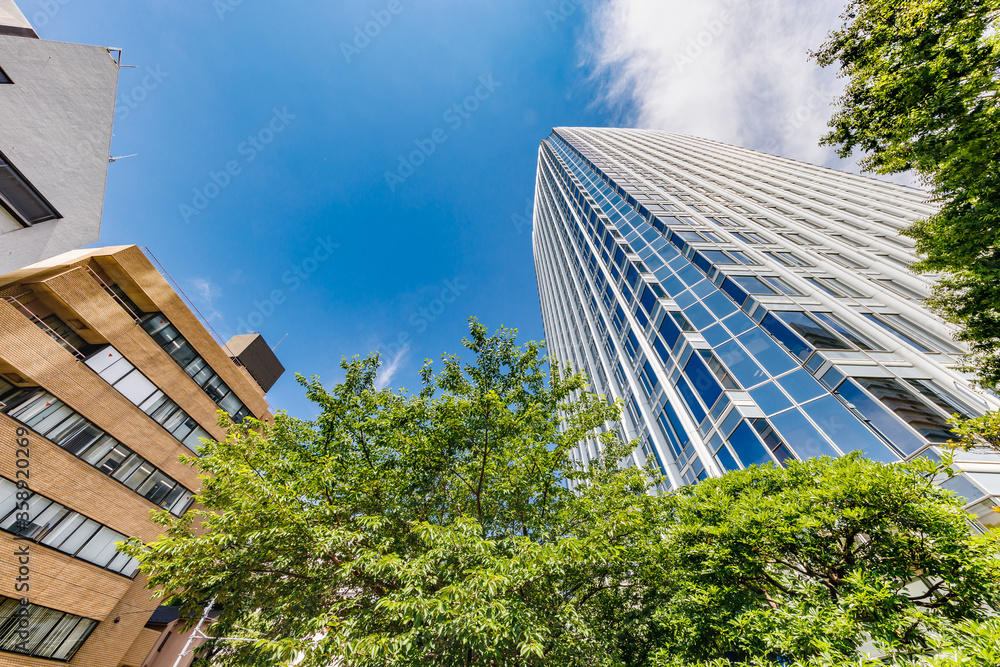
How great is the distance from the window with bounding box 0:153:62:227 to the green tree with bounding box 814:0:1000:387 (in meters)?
25.6

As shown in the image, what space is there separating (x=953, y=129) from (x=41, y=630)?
33.4 m

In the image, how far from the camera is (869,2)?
872 cm

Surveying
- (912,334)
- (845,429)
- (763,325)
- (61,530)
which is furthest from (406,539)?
(912,334)

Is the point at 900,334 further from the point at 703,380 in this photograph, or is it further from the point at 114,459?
the point at 114,459

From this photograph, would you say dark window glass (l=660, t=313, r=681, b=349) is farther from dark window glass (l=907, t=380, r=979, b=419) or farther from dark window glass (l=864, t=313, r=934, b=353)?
dark window glass (l=907, t=380, r=979, b=419)

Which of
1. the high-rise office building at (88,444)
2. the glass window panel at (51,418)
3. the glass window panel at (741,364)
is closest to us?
the high-rise office building at (88,444)

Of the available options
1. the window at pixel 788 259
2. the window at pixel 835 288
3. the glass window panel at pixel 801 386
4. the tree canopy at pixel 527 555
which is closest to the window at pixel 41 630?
the tree canopy at pixel 527 555

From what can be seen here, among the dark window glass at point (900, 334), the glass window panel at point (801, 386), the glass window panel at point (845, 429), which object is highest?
the dark window glass at point (900, 334)

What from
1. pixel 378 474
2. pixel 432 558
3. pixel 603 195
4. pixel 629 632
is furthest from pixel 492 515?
pixel 603 195

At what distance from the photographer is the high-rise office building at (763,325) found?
10.9m

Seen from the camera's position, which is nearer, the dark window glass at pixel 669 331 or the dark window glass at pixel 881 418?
the dark window glass at pixel 881 418

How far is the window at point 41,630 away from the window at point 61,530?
1.89 meters

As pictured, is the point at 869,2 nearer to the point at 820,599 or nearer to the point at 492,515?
the point at 820,599

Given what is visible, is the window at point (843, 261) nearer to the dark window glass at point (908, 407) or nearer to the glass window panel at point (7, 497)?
the dark window glass at point (908, 407)
